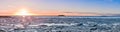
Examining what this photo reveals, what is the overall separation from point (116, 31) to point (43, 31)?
Result: 939cm

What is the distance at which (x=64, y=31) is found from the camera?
36.1 meters

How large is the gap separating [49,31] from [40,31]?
1219 millimetres

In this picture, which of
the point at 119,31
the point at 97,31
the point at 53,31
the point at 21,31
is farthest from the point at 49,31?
the point at 119,31

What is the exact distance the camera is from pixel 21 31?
35.2 meters

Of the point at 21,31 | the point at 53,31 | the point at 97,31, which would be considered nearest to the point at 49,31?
the point at 53,31

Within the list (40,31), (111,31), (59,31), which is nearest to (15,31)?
(40,31)

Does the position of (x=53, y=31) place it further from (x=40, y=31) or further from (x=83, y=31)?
(x=83, y=31)

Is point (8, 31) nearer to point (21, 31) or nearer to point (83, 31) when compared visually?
point (21, 31)

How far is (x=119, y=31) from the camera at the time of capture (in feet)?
113

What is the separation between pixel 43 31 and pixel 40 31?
41 cm

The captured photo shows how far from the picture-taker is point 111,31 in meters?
35.8

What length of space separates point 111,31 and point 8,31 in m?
13.5

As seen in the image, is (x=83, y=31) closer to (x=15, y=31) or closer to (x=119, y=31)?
(x=119, y=31)

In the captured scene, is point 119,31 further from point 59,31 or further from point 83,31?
point 59,31
